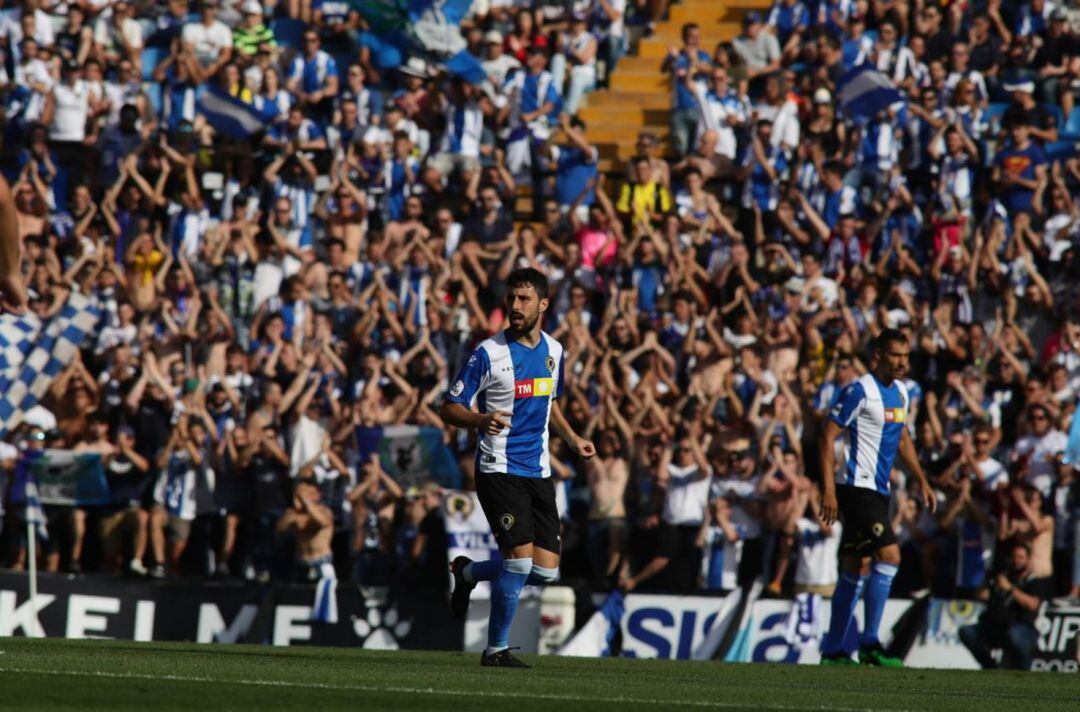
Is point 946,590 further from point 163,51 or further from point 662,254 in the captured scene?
point 163,51

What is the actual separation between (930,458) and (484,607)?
476 centimetres

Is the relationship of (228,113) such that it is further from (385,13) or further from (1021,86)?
(1021,86)

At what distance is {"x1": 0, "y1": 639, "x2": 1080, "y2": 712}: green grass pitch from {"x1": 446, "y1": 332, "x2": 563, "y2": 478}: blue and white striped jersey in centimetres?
134

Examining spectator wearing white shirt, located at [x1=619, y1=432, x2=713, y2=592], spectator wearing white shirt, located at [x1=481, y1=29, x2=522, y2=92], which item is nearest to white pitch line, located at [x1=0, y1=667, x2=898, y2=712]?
spectator wearing white shirt, located at [x1=619, y1=432, x2=713, y2=592]

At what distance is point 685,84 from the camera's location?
2414 centimetres

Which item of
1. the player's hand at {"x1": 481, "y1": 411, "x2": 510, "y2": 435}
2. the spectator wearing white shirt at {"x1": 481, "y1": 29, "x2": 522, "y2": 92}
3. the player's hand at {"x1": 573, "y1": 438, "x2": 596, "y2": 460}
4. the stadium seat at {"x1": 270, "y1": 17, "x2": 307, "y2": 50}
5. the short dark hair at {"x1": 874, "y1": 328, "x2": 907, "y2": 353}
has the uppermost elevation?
the stadium seat at {"x1": 270, "y1": 17, "x2": 307, "y2": 50}

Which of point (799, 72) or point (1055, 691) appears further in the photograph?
point (799, 72)

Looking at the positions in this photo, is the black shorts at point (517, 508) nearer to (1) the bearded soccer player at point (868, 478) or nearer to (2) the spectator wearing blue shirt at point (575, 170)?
(1) the bearded soccer player at point (868, 478)

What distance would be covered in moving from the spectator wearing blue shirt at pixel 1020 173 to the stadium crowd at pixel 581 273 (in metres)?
0.03

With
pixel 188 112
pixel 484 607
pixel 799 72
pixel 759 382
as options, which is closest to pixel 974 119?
pixel 799 72

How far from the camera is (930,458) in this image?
18953mm

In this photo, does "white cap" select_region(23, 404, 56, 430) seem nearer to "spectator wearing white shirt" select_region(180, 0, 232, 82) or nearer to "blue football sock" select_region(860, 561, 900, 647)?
"spectator wearing white shirt" select_region(180, 0, 232, 82)

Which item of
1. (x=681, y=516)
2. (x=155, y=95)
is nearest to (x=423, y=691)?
(x=681, y=516)

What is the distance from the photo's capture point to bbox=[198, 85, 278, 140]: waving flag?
24484 millimetres
